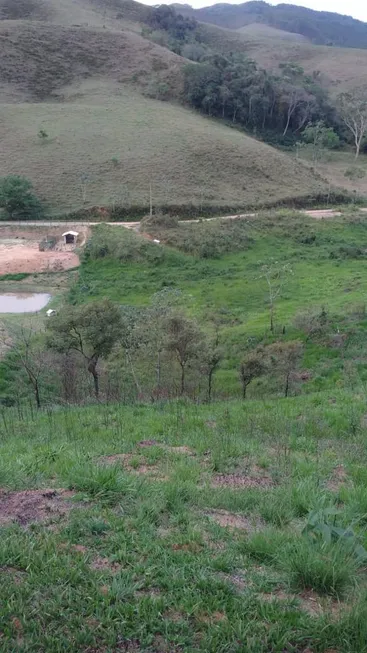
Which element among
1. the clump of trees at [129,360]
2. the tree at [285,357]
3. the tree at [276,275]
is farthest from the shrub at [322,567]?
the tree at [276,275]

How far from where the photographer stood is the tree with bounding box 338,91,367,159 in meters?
83.6

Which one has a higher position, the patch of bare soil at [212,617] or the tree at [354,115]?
the tree at [354,115]

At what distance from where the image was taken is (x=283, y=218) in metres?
50.1

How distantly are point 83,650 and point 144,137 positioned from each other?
6816 cm

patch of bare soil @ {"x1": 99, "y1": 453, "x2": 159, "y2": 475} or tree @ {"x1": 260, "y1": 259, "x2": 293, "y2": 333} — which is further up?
patch of bare soil @ {"x1": 99, "y1": 453, "x2": 159, "y2": 475}

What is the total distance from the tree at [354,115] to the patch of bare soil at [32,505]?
8623cm

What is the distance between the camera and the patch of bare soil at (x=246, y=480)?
270 inches

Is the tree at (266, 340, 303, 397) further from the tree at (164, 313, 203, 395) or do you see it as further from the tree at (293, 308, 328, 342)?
the tree at (293, 308, 328, 342)

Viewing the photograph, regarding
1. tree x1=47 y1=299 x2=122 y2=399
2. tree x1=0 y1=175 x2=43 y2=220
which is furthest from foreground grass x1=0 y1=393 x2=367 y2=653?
tree x1=0 y1=175 x2=43 y2=220

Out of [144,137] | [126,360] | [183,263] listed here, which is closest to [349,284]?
[183,263]

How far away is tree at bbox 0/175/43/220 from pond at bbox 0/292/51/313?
1682 centimetres

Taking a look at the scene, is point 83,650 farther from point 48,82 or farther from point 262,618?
point 48,82

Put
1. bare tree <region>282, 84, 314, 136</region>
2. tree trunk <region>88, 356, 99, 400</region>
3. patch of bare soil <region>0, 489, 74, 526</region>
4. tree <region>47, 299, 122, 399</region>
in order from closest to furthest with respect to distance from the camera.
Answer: patch of bare soil <region>0, 489, 74, 526</region>
tree trunk <region>88, 356, 99, 400</region>
tree <region>47, 299, 122, 399</region>
bare tree <region>282, 84, 314, 136</region>

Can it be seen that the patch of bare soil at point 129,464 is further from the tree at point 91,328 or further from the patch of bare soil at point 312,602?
the tree at point 91,328
